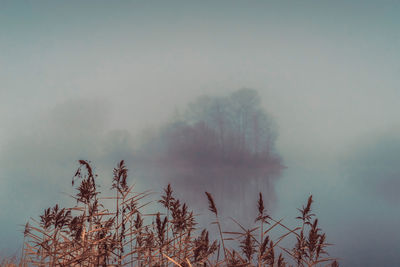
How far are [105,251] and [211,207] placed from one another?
97cm

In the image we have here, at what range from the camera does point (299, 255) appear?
3699 millimetres

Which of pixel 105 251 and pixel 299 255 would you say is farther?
pixel 299 255

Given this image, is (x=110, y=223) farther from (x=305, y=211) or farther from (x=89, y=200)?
(x=305, y=211)

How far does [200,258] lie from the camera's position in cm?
303

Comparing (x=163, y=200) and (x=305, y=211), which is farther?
(x=163, y=200)

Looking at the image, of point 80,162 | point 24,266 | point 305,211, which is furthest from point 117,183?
point 24,266

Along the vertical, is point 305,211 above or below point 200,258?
above

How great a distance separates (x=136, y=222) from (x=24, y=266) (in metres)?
2.68

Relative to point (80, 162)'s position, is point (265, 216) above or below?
below

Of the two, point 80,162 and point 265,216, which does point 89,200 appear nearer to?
point 80,162

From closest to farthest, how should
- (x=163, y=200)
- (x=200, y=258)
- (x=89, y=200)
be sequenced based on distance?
(x=89, y=200), (x=200, y=258), (x=163, y=200)

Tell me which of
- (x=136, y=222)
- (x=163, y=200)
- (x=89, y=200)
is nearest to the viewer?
(x=89, y=200)

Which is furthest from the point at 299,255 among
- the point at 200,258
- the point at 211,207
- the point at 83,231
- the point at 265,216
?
the point at 83,231

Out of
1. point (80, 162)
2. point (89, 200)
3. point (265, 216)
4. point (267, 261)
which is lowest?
point (267, 261)
